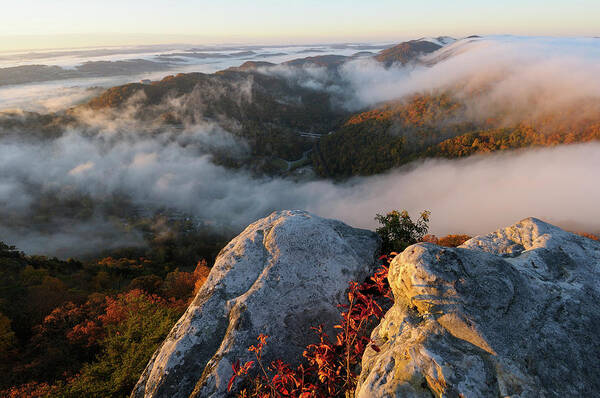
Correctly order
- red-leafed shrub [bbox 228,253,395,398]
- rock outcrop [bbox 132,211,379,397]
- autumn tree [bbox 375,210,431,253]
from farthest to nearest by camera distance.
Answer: autumn tree [bbox 375,210,431,253], rock outcrop [bbox 132,211,379,397], red-leafed shrub [bbox 228,253,395,398]

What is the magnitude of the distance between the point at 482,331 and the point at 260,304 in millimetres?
9339

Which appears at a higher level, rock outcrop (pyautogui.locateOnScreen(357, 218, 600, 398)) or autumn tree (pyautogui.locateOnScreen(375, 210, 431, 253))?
rock outcrop (pyautogui.locateOnScreen(357, 218, 600, 398))

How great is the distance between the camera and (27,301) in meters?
47.5

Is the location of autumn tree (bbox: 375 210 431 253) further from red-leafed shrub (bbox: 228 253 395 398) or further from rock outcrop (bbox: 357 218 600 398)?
rock outcrop (bbox: 357 218 600 398)

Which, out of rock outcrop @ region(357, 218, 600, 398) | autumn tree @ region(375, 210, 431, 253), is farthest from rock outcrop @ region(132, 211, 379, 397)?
rock outcrop @ region(357, 218, 600, 398)

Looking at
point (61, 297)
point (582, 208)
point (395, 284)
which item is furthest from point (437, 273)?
point (582, 208)

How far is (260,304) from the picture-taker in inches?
538

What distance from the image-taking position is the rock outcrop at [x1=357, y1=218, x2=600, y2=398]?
21.9 feet

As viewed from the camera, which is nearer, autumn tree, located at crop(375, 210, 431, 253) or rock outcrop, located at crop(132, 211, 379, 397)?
rock outcrop, located at crop(132, 211, 379, 397)

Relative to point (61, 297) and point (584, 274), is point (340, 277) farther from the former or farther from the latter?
point (61, 297)

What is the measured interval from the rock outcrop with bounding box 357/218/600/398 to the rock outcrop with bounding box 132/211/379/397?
5087mm

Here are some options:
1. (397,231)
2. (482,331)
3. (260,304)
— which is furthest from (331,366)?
(397,231)

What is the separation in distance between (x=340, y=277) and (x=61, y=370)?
27055mm

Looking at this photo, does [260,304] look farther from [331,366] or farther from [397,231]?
[397,231]
